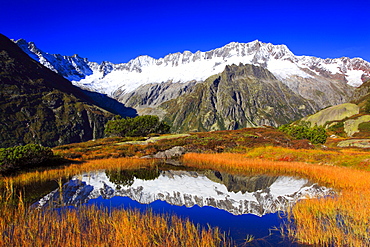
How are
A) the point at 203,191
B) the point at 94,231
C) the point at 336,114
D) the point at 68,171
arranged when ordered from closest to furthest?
1. the point at 94,231
2. the point at 203,191
3. the point at 68,171
4. the point at 336,114

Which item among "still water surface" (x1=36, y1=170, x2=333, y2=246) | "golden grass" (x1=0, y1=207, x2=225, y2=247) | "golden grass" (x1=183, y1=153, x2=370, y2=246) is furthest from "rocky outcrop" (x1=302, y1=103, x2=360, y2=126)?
"golden grass" (x1=0, y1=207, x2=225, y2=247)

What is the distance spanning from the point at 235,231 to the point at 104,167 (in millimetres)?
22329

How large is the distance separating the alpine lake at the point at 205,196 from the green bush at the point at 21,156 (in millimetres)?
5894

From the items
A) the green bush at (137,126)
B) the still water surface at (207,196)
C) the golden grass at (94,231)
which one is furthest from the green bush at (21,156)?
the green bush at (137,126)

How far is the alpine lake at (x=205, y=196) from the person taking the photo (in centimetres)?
1280

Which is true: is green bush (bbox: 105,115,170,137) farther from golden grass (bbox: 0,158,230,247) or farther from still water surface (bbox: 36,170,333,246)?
golden grass (bbox: 0,158,230,247)

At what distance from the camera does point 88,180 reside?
2305 cm

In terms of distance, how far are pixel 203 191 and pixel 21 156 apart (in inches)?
750

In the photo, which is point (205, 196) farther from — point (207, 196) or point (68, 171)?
point (68, 171)

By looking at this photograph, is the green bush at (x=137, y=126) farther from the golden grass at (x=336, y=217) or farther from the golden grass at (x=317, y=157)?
the golden grass at (x=336, y=217)

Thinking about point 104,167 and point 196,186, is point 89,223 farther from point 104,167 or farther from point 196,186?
point 104,167

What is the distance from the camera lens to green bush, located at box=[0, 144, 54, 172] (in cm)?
2322

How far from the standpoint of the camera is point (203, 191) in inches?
795

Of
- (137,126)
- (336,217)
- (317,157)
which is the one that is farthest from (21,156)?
(137,126)
